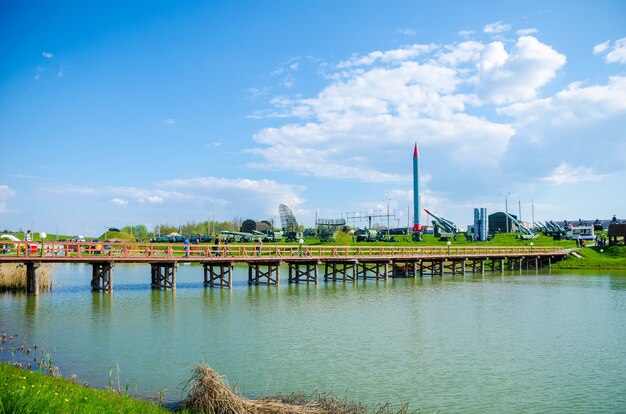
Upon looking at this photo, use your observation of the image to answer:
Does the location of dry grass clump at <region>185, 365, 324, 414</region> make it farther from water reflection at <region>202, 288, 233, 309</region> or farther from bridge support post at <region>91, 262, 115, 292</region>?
bridge support post at <region>91, 262, 115, 292</region>

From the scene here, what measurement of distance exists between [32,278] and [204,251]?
469 inches

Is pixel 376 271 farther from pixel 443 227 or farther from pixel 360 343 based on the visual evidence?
pixel 443 227

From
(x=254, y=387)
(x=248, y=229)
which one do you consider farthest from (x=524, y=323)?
(x=248, y=229)

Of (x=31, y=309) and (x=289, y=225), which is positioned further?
(x=289, y=225)

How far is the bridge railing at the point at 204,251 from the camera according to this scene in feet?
113

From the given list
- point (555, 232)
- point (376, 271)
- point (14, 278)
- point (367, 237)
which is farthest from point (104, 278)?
point (555, 232)

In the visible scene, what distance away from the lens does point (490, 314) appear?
28562mm

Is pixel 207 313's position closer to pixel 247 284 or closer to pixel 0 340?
pixel 0 340

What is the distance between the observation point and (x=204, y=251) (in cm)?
4016

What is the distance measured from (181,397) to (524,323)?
61.0ft

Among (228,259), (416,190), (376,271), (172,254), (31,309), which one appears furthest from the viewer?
Result: (416,190)

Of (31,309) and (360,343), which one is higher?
(31,309)

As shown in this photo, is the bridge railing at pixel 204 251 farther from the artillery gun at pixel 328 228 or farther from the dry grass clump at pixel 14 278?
the artillery gun at pixel 328 228

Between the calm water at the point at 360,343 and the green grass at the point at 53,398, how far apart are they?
2.20 meters
